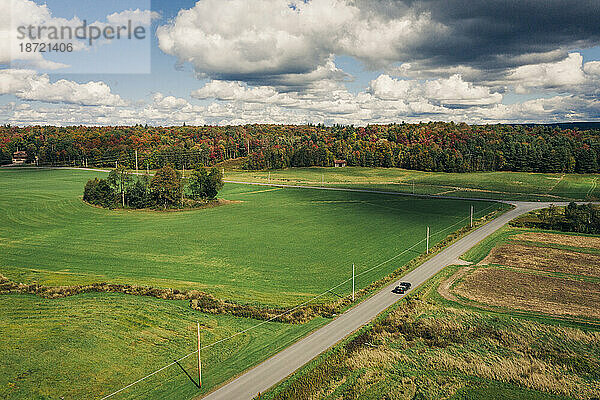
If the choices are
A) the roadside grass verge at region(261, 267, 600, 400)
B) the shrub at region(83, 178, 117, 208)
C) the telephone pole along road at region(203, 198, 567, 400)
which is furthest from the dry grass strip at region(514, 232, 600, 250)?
the shrub at region(83, 178, 117, 208)

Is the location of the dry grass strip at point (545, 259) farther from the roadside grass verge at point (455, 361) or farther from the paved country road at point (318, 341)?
the roadside grass verge at point (455, 361)

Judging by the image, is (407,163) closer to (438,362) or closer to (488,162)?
(488,162)

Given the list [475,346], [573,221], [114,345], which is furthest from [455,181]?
[114,345]

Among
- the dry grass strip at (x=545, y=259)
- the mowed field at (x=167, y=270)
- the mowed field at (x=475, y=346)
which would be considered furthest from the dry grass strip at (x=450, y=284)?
the mowed field at (x=167, y=270)

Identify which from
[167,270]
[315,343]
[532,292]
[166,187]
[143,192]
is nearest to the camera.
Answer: [315,343]

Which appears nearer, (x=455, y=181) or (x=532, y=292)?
(x=532, y=292)

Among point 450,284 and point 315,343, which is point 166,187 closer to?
point 450,284

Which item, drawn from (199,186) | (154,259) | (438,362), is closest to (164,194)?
(199,186)

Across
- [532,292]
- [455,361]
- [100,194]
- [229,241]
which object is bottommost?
[455,361]
